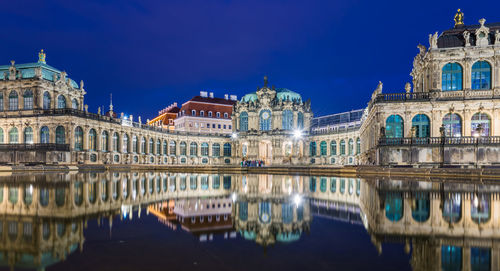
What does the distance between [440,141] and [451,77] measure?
35.5 feet

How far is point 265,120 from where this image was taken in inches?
3041

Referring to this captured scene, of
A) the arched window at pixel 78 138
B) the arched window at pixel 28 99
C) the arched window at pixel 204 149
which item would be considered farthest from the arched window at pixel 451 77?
the arched window at pixel 28 99

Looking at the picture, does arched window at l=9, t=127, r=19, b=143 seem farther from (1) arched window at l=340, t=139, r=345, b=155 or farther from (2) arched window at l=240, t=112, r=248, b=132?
(1) arched window at l=340, t=139, r=345, b=155

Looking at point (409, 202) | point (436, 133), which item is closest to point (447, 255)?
point (409, 202)

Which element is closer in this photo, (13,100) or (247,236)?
(247,236)

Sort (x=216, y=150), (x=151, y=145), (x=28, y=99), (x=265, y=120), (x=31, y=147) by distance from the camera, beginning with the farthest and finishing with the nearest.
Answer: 1. (x=216, y=150)
2. (x=265, y=120)
3. (x=151, y=145)
4. (x=28, y=99)
5. (x=31, y=147)

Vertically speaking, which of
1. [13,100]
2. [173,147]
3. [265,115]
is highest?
[13,100]

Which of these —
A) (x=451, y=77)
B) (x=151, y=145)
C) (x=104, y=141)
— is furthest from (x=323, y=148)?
(x=104, y=141)

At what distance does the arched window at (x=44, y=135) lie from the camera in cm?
5319

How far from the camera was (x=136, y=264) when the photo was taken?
460 cm

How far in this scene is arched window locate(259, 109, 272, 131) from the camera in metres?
76.9

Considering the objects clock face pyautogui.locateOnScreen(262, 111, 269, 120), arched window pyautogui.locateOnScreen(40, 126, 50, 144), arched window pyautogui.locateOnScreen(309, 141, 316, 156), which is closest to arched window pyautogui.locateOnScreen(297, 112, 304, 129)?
arched window pyautogui.locateOnScreen(309, 141, 316, 156)

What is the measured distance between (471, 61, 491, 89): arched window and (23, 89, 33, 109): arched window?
66596mm

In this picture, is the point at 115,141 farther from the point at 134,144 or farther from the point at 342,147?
the point at 342,147
